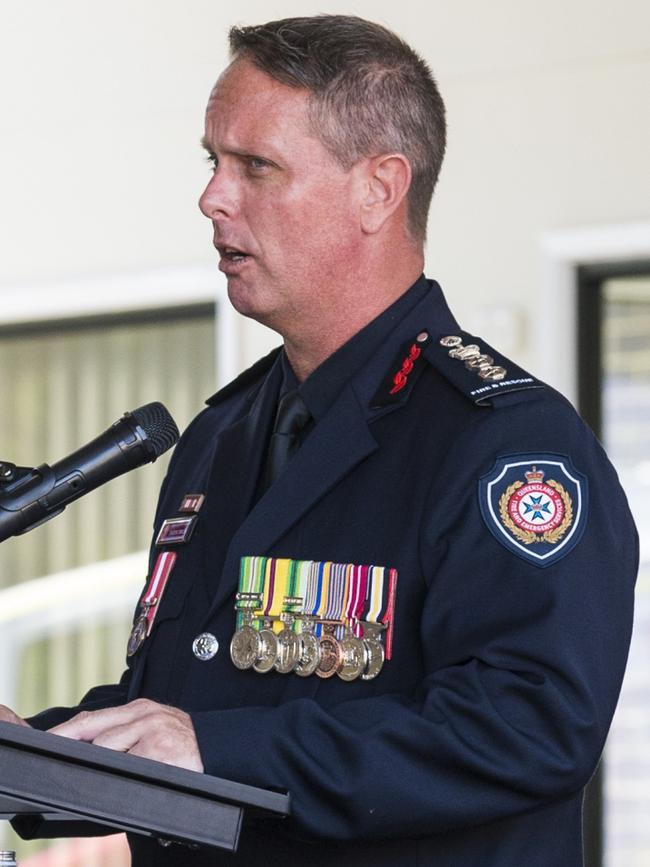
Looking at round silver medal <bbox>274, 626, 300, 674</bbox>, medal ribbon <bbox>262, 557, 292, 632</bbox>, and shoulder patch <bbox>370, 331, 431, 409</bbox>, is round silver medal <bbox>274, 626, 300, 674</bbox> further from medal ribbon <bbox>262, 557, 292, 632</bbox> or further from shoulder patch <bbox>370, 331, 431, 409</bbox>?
shoulder patch <bbox>370, 331, 431, 409</bbox>

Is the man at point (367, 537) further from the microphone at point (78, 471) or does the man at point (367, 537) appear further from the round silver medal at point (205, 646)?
the microphone at point (78, 471)

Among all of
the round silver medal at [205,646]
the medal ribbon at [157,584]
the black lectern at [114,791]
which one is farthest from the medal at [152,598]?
the black lectern at [114,791]

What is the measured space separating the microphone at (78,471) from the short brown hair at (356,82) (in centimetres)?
48

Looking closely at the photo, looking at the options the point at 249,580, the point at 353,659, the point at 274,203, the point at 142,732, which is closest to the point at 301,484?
the point at 249,580

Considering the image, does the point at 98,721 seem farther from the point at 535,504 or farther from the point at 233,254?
the point at 233,254

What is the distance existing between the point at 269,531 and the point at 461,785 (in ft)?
1.37

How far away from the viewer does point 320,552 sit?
6.18 feet

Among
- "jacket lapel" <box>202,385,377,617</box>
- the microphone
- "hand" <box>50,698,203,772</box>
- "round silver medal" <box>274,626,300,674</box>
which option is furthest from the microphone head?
"hand" <box>50,698,203,772</box>

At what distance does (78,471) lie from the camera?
5.75 ft

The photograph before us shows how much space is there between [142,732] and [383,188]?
876 millimetres

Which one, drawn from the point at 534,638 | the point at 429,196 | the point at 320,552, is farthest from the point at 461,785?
the point at 429,196

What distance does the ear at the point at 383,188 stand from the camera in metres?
2.13

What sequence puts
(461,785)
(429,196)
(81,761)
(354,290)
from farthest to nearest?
(429,196), (354,290), (461,785), (81,761)

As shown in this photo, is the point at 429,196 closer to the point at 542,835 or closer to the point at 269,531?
the point at 269,531
